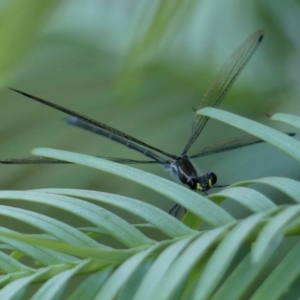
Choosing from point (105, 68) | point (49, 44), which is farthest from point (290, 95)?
point (49, 44)

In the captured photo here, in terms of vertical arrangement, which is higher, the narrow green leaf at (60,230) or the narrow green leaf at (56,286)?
the narrow green leaf at (60,230)

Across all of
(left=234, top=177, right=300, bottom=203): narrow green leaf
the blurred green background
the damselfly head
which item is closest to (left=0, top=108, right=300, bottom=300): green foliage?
(left=234, top=177, right=300, bottom=203): narrow green leaf

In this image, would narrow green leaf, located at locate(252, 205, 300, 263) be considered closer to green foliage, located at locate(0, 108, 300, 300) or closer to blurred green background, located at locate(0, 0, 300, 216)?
green foliage, located at locate(0, 108, 300, 300)

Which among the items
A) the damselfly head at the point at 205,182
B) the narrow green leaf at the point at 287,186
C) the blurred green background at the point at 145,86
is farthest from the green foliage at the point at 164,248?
the blurred green background at the point at 145,86

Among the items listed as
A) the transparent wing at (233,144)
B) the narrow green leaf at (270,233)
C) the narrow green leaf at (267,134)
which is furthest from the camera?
the transparent wing at (233,144)

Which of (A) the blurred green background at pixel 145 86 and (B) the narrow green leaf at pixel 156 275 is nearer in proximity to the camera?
(B) the narrow green leaf at pixel 156 275

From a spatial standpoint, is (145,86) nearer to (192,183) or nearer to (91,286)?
(192,183)

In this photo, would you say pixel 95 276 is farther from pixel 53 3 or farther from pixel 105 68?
pixel 105 68

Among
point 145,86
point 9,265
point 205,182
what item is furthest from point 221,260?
point 145,86

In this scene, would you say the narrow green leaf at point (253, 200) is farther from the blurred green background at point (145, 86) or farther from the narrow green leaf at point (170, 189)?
the blurred green background at point (145, 86)
